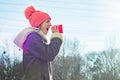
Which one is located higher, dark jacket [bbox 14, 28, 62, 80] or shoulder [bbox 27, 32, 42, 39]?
shoulder [bbox 27, 32, 42, 39]

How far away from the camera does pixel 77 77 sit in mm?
46219

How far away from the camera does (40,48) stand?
14.9 ft

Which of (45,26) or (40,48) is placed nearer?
(40,48)

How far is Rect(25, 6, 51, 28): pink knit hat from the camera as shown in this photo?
4.77 metres

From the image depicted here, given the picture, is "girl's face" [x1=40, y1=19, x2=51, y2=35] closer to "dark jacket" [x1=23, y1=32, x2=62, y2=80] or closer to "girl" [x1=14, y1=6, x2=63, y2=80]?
"girl" [x1=14, y1=6, x2=63, y2=80]

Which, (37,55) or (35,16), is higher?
(35,16)

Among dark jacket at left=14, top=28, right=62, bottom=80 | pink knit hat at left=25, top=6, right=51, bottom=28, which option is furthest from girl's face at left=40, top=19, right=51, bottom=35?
dark jacket at left=14, top=28, right=62, bottom=80

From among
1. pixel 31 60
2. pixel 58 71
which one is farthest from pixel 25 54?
pixel 58 71

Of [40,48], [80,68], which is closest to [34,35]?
[40,48]

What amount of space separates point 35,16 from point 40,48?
435 mm

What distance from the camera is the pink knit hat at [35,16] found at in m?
4.77

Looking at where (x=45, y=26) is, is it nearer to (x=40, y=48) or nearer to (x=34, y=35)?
(x=34, y=35)

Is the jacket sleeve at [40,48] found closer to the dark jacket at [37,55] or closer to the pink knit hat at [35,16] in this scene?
the dark jacket at [37,55]

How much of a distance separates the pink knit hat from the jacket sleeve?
0.25 m
